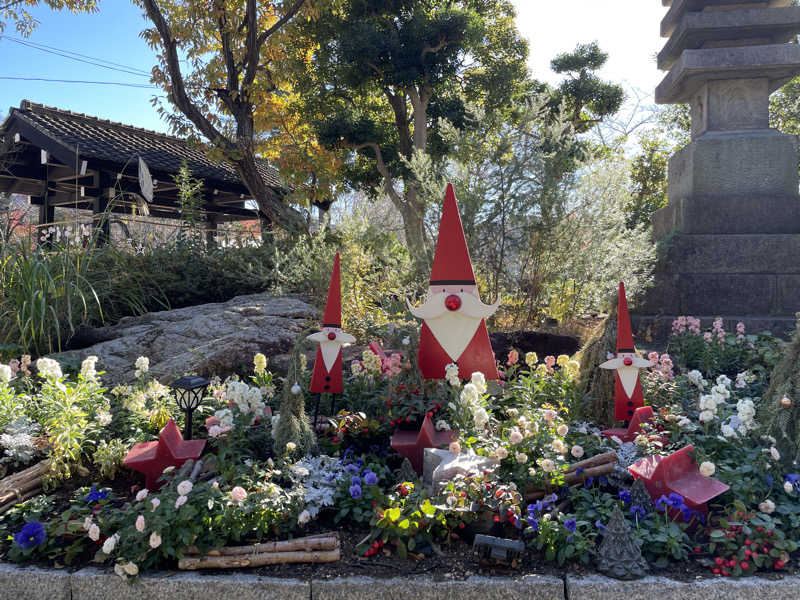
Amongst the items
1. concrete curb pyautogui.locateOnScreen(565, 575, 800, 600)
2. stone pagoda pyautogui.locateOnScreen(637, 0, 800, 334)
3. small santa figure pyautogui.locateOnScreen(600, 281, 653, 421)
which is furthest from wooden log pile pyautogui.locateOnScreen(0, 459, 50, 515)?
stone pagoda pyautogui.locateOnScreen(637, 0, 800, 334)

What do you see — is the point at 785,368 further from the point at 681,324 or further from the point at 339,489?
the point at 681,324

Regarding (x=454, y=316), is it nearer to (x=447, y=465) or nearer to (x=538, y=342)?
(x=447, y=465)

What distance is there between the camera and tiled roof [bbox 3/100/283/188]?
10117 mm

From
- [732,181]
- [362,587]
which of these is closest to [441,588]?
[362,587]

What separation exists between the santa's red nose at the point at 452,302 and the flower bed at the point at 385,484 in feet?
1.22

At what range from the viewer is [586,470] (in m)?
2.22

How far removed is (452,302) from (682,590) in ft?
5.29

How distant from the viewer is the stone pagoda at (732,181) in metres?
5.66

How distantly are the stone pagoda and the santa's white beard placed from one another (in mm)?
3347

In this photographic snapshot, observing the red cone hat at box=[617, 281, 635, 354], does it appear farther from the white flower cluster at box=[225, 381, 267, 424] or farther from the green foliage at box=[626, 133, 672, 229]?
the green foliage at box=[626, 133, 672, 229]

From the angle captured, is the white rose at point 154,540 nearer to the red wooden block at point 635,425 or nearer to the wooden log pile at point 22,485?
the wooden log pile at point 22,485

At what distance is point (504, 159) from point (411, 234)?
2.74 metres

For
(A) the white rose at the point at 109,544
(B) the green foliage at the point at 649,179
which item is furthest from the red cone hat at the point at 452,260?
(B) the green foliage at the point at 649,179

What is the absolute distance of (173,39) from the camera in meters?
7.94
